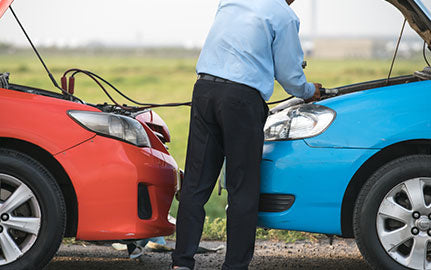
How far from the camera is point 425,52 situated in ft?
14.1

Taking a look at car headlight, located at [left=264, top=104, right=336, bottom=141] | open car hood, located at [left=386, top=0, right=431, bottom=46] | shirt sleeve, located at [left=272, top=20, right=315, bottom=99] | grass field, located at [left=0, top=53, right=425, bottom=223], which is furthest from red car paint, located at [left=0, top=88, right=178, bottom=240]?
grass field, located at [left=0, top=53, right=425, bottom=223]

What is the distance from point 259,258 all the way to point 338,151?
140cm

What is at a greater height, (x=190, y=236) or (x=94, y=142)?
(x=94, y=142)

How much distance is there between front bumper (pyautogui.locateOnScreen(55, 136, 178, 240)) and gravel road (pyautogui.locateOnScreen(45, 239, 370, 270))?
77cm

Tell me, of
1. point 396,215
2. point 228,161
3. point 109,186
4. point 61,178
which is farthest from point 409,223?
point 61,178

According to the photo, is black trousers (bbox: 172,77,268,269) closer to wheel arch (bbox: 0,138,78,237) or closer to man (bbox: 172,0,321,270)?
man (bbox: 172,0,321,270)

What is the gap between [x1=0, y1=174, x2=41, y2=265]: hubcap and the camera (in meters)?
3.38

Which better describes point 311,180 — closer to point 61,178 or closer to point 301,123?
point 301,123

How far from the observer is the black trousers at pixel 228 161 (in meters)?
3.43

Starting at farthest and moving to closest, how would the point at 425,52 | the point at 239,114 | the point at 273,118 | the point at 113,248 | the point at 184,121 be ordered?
the point at 184,121
the point at 113,248
the point at 425,52
the point at 273,118
the point at 239,114

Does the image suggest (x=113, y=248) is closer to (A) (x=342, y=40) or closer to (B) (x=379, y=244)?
(B) (x=379, y=244)

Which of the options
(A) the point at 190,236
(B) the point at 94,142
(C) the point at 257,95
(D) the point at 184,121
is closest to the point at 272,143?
(C) the point at 257,95

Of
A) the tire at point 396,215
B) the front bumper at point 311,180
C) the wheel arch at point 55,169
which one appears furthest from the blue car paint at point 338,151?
the wheel arch at point 55,169

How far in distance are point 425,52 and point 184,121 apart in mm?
16377
